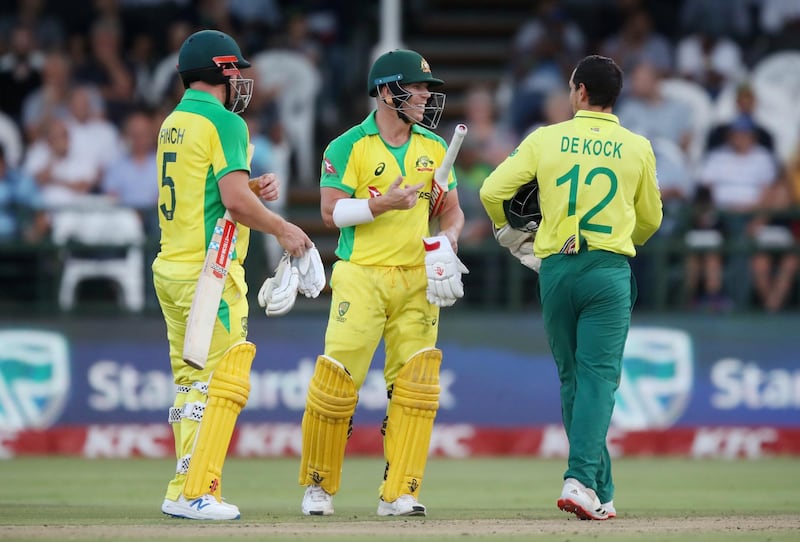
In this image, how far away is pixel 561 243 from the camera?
729 cm

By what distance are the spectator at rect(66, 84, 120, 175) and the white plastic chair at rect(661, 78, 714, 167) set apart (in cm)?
533

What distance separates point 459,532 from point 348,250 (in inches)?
68.6

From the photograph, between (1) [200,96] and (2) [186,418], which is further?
(1) [200,96]

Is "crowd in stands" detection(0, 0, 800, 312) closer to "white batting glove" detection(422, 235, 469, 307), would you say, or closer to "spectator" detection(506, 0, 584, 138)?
"spectator" detection(506, 0, 584, 138)

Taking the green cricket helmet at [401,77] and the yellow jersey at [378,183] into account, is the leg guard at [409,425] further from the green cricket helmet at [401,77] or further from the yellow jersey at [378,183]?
the green cricket helmet at [401,77]

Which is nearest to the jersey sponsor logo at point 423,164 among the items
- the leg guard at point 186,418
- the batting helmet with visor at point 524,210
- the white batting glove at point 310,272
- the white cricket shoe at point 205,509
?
the batting helmet with visor at point 524,210

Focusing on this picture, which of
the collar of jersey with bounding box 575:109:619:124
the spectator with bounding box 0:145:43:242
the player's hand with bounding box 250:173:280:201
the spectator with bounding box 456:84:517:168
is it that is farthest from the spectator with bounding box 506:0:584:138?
the player's hand with bounding box 250:173:280:201

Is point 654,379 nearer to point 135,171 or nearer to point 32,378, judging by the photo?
point 135,171

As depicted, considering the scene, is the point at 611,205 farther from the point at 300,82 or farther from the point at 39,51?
the point at 39,51

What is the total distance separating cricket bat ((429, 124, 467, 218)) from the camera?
746 centimetres

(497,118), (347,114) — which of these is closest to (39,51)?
(347,114)

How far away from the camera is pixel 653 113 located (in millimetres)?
14133

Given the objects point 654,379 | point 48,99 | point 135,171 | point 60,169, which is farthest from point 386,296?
point 48,99

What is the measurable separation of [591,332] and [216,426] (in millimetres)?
1854
